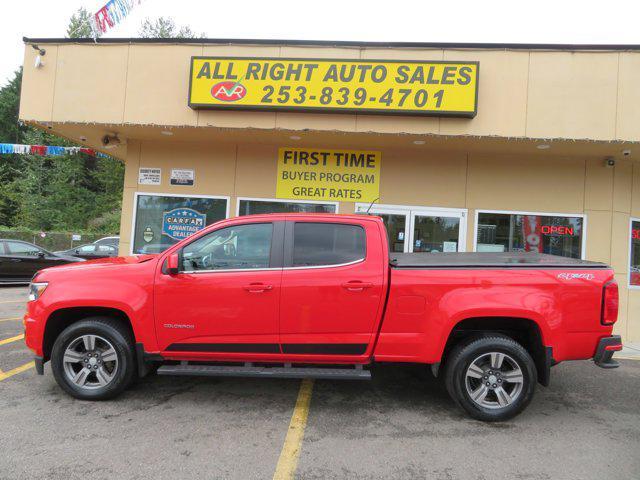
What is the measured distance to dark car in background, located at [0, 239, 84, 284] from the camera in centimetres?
1212

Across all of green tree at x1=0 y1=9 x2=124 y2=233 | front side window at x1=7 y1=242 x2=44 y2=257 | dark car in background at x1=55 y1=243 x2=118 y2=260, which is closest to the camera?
front side window at x1=7 y1=242 x2=44 y2=257

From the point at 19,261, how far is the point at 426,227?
446 inches

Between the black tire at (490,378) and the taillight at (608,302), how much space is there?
784 mm

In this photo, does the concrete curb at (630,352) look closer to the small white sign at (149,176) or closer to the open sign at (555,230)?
the open sign at (555,230)

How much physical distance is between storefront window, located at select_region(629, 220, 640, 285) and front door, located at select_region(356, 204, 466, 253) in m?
3.26

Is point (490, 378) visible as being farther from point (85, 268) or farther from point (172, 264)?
point (85, 268)

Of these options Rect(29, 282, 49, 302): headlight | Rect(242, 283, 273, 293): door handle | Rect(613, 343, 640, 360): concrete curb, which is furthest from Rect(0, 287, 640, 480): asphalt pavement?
Rect(613, 343, 640, 360): concrete curb

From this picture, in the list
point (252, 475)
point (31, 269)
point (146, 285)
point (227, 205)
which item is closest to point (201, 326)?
point (146, 285)

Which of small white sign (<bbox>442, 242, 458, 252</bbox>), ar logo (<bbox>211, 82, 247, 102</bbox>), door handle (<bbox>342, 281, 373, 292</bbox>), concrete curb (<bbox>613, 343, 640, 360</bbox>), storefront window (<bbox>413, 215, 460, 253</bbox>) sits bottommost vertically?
concrete curb (<bbox>613, 343, 640, 360</bbox>)

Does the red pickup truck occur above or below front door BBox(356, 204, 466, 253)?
below

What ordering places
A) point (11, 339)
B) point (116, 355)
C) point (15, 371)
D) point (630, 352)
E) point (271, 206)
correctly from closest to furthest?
point (116, 355), point (15, 371), point (11, 339), point (630, 352), point (271, 206)

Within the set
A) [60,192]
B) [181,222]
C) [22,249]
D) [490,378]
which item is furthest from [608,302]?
[60,192]

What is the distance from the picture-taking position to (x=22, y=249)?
1262cm

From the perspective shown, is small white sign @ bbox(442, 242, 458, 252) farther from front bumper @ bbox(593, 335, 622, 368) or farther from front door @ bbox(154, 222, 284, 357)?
front door @ bbox(154, 222, 284, 357)
